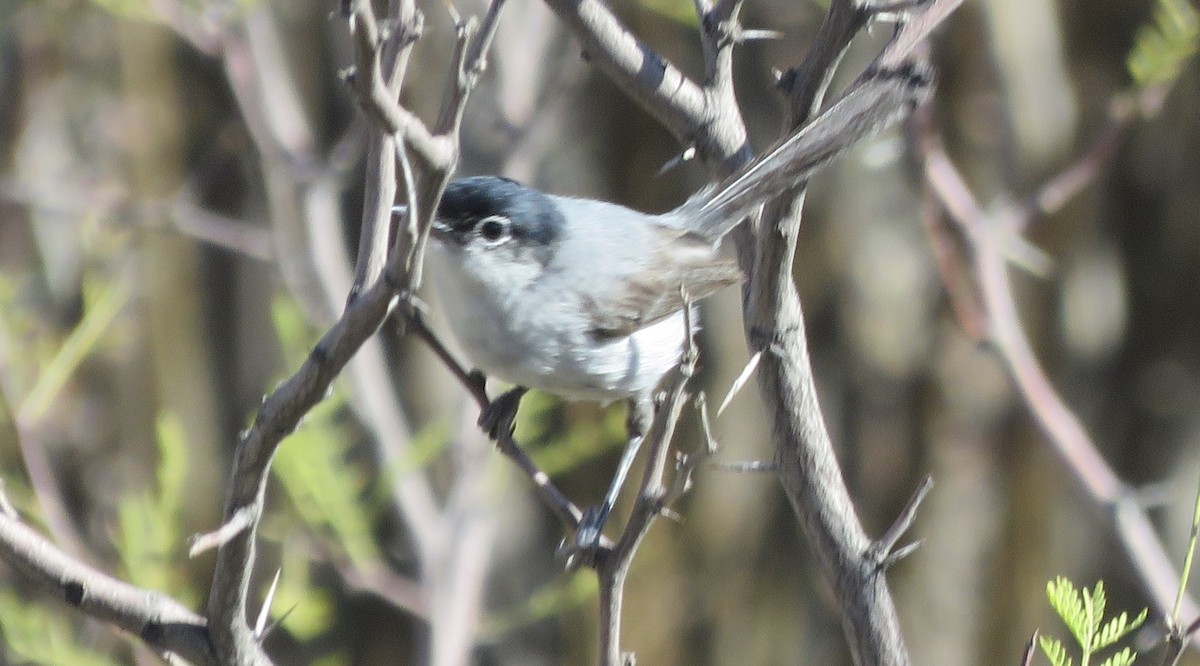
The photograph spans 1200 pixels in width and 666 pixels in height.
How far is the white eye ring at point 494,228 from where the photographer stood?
254cm

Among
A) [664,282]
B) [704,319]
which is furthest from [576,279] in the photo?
[704,319]

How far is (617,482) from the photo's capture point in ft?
6.75

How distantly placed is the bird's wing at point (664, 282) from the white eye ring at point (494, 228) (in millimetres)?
243

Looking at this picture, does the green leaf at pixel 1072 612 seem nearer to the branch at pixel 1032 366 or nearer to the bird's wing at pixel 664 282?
the bird's wing at pixel 664 282

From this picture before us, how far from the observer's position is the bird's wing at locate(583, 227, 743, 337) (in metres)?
2.67

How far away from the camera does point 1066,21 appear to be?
13.5 feet

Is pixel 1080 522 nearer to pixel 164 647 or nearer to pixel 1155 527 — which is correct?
pixel 1155 527

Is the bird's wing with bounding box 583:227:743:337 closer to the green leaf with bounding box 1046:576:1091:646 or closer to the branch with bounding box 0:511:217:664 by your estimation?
the branch with bounding box 0:511:217:664

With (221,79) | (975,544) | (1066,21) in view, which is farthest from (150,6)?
(975,544)

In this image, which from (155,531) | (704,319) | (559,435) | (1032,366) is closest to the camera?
(155,531)

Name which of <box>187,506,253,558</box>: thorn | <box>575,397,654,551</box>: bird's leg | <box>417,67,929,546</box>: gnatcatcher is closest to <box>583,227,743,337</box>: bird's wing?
<box>417,67,929,546</box>: gnatcatcher

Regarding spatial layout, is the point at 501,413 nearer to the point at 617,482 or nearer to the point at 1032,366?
the point at 617,482

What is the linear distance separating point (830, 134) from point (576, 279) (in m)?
0.91

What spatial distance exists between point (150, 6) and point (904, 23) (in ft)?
8.75
